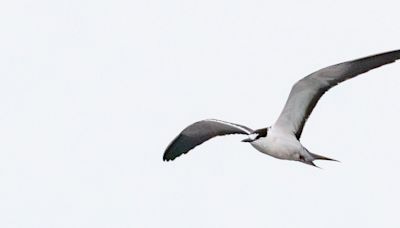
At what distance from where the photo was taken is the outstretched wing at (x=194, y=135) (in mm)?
21453

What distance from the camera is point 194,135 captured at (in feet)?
72.3

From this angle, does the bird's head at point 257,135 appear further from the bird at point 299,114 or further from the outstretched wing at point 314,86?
the outstretched wing at point 314,86

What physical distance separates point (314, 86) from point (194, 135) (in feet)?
9.64

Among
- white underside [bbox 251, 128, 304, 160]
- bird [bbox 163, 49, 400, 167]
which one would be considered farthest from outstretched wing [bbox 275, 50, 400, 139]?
white underside [bbox 251, 128, 304, 160]

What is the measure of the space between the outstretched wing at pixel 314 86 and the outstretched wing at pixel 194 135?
118 cm

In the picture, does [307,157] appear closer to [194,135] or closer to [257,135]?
[257,135]

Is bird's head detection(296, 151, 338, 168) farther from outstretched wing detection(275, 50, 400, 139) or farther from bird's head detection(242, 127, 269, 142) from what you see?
bird's head detection(242, 127, 269, 142)

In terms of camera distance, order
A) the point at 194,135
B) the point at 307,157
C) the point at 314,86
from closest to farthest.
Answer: the point at 314,86, the point at 307,157, the point at 194,135

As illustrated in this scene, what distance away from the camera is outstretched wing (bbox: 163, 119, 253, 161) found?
70.4 ft

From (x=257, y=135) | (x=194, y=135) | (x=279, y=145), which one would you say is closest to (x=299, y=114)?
(x=279, y=145)

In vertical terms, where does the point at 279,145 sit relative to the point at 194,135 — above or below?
below

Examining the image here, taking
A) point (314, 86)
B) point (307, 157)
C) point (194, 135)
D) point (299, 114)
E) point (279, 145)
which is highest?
point (314, 86)

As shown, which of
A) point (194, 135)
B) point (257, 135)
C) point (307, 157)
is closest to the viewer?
point (257, 135)

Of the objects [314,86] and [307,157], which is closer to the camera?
[314,86]
